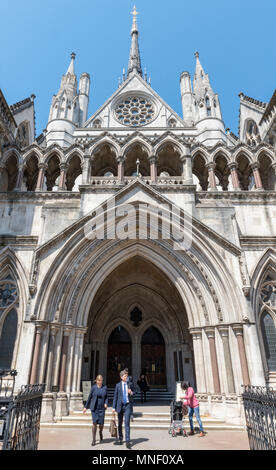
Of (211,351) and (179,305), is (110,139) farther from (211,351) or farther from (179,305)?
(211,351)

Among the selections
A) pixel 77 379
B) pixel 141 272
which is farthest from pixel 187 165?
pixel 77 379

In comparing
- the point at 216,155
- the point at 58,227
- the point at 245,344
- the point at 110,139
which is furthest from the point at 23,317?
the point at 216,155

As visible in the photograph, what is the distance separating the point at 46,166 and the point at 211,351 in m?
11.4

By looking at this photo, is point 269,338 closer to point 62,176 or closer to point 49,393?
point 49,393

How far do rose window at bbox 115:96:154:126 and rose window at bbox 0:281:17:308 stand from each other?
17.0 meters

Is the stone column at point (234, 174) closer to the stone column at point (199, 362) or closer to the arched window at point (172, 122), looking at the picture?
the stone column at point (199, 362)

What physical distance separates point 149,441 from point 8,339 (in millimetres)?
6957

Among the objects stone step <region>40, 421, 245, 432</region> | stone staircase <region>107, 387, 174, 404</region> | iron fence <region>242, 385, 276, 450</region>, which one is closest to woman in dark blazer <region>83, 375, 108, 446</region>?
stone step <region>40, 421, 245, 432</region>

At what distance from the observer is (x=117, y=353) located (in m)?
14.7

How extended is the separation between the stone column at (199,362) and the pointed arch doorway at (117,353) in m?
5.28

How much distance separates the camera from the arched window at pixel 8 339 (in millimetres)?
10523

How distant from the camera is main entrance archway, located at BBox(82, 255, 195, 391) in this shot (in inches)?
548

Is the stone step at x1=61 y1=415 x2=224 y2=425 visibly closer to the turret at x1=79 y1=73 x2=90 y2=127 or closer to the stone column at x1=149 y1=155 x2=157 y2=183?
the stone column at x1=149 y1=155 x2=157 y2=183
